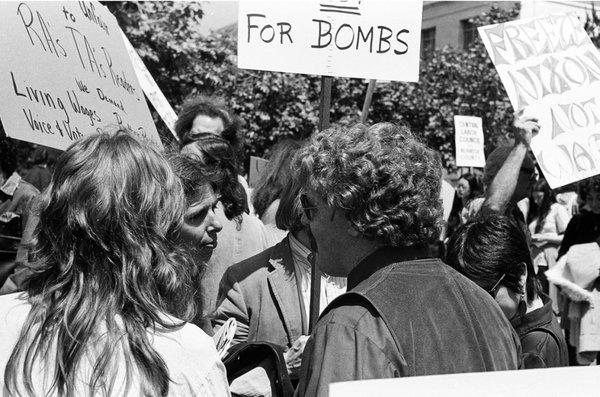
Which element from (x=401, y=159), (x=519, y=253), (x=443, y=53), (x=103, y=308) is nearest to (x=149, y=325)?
(x=103, y=308)

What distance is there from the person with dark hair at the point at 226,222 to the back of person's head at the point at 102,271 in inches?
60.0

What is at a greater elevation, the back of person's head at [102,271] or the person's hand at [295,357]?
the back of person's head at [102,271]

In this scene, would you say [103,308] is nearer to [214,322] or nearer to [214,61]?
[214,322]

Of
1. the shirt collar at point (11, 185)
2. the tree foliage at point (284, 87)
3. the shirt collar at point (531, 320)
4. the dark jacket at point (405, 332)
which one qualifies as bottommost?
the shirt collar at point (531, 320)

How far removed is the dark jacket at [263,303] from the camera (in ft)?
8.97

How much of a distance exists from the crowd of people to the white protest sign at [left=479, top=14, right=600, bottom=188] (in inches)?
36.2

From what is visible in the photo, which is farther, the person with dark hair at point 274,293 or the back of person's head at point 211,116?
the back of person's head at point 211,116

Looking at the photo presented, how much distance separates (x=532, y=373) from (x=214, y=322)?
1.60m

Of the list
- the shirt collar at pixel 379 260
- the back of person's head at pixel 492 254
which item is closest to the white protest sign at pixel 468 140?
the back of person's head at pixel 492 254

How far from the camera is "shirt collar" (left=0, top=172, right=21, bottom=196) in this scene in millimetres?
4773

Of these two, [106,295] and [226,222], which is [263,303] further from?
[106,295]

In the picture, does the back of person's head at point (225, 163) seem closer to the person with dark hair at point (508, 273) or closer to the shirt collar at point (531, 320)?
the person with dark hair at point (508, 273)

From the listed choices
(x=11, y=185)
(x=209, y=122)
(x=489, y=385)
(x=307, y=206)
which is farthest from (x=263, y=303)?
(x=11, y=185)

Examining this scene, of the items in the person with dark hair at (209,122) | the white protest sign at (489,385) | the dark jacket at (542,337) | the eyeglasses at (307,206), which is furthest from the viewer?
the person with dark hair at (209,122)
